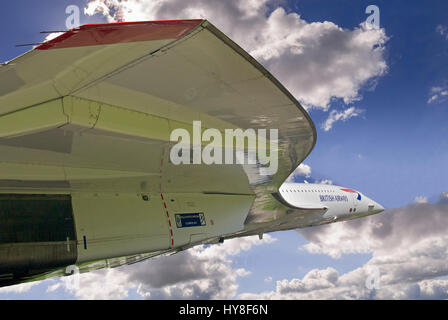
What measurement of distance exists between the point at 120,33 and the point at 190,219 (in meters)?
4.22

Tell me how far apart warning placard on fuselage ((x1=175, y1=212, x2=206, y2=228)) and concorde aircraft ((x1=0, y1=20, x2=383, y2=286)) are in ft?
0.08

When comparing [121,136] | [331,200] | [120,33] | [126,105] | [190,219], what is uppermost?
[120,33]

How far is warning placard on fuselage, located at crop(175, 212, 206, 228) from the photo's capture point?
20.3 ft

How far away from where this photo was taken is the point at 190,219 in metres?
6.40

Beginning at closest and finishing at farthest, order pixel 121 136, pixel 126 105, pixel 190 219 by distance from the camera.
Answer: pixel 126 105 → pixel 121 136 → pixel 190 219

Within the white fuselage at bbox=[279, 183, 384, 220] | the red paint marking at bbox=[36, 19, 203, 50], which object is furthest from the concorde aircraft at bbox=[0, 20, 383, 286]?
the white fuselage at bbox=[279, 183, 384, 220]

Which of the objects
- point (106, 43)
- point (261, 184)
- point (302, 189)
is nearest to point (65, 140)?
point (106, 43)

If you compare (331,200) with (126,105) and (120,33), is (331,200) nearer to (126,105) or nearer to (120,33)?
(126,105)

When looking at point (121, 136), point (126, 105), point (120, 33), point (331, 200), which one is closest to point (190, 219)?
point (121, 136)

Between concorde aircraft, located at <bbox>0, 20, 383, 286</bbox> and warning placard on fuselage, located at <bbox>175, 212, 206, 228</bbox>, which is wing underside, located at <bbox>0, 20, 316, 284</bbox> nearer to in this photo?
concorde aircraft, located at <bbox>0, 20, 383, 286</bbox>

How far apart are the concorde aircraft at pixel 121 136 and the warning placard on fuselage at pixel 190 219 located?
0.08 ft

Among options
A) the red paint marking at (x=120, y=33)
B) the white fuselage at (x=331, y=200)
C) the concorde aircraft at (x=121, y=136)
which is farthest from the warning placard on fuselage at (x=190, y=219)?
the white fuselage at (x=331, y=200)

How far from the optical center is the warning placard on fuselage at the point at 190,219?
6.19 m

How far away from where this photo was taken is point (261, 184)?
25.0 feet
